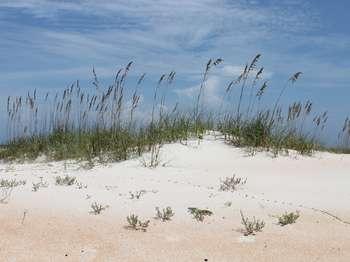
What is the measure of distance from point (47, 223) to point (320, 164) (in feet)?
20.2

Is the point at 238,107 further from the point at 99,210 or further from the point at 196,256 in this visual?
the point at 196,256

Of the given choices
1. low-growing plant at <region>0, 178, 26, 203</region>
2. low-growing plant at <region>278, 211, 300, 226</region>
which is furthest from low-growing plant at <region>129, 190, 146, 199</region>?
low-growing plant at <region>278, 211, 300, 226</region>

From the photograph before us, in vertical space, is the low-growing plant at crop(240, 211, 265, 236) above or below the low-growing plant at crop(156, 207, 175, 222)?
above

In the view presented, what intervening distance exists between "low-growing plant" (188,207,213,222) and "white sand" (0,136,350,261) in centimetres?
8

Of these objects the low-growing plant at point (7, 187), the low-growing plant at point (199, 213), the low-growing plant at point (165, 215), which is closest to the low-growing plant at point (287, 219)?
the low-growing plant at point (199, 213)

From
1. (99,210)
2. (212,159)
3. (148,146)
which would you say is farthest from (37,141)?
(99,210)

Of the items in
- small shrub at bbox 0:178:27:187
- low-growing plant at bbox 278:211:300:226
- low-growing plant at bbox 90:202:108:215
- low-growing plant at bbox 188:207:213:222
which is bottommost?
small shrub at bbox 0:178:27:187

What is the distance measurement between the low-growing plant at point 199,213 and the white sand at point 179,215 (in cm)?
8

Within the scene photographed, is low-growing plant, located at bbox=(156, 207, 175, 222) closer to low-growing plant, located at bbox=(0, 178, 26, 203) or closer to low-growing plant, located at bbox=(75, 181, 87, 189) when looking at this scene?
low-growing plant, located at bbox=(75, 181, 87, 189)

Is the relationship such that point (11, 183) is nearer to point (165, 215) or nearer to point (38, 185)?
point (38, 185)

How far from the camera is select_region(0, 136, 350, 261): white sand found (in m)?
5.17

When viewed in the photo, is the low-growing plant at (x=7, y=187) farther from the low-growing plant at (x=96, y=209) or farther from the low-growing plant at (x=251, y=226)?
the low-growing plant at (x=251, y=226)

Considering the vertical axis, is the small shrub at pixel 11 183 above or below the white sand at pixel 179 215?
below

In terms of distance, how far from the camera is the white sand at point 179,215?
5168mm
